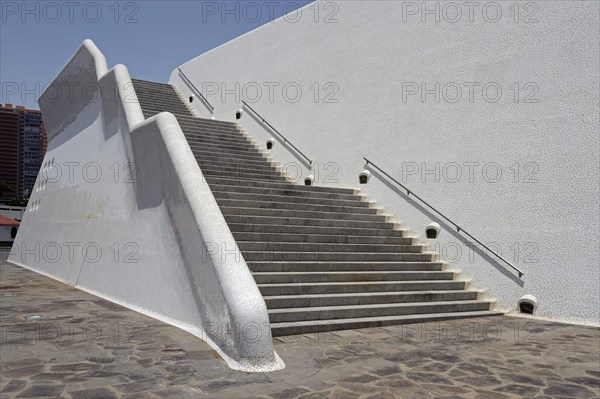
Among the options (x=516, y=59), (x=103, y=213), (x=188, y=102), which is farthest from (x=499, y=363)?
(x=188, y=102)

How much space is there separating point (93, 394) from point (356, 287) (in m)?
3.82

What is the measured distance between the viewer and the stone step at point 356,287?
5.86m

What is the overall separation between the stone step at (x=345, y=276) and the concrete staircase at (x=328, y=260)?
13 millimetres

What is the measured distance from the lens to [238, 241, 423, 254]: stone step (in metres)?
6.60

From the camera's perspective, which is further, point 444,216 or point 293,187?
point 293,187

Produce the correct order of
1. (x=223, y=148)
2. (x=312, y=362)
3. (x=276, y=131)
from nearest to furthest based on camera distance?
(x=312, y=362)
(x=223, y=148)
(x=276, y=131)

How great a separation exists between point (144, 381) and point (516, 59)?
21.7 ft

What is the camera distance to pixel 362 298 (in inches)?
247

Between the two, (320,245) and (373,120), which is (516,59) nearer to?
(373,120)

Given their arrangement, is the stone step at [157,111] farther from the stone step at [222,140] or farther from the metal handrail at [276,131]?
the metal handrail at [276,131]

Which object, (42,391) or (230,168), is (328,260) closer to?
(230,168)

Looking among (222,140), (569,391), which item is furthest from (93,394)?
(222,140)

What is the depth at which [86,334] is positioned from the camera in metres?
5.00

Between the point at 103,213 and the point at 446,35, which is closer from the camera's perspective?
the point at 446,35
